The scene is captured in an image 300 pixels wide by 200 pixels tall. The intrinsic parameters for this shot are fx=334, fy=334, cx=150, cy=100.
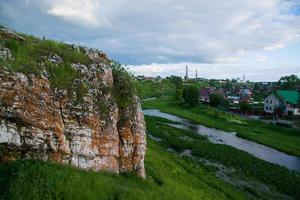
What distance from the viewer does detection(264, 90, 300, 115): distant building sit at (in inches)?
3022

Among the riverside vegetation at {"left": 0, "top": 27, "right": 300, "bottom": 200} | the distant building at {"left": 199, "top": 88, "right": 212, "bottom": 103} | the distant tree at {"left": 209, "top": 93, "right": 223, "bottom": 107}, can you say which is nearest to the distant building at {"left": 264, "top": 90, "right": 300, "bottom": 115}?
the distant tree at {"left": 209, "top": 93, "right": 223, "bottom": 107}

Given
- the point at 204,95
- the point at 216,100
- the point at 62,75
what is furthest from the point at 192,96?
the point at 62,75

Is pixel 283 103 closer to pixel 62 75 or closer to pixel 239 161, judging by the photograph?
pixel 239 161

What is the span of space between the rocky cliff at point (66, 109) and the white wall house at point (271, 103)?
6845 centimetres

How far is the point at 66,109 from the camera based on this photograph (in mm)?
13836

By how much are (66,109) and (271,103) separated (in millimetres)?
74288

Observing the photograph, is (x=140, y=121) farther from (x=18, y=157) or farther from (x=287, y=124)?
(x=287, y=124)

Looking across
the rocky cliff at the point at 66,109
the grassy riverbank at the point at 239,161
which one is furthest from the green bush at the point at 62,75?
the grassy riverbank at the point at 239,161

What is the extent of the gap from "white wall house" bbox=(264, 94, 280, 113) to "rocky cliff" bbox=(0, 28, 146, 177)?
68.4 m

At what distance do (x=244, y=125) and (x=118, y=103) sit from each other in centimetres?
5234

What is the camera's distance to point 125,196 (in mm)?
12414

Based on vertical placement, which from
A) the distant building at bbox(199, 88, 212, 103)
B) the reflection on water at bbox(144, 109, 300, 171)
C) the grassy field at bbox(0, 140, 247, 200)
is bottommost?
the reflection on water at bbox(144, 109, 300, 171)

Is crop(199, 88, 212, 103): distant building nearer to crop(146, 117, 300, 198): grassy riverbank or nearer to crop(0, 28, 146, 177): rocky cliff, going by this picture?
crop(146, 117, 300, 198): grassy riverbank

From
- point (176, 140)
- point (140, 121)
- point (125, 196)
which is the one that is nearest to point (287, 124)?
point (176, 140)
